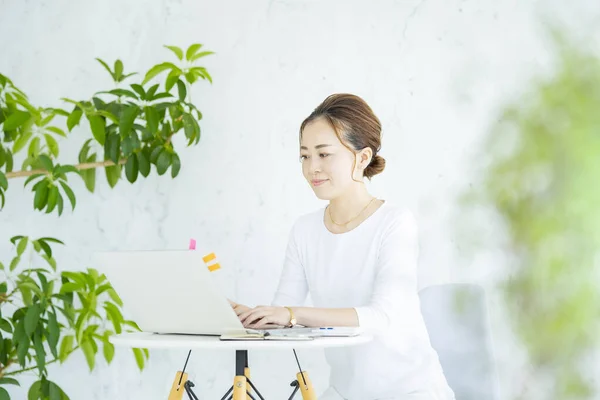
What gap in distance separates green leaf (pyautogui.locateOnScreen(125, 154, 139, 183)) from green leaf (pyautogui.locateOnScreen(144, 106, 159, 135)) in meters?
0.17

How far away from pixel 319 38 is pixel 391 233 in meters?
1.11

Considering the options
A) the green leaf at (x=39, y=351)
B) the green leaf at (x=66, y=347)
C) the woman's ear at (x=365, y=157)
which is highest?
the woman's ear at (x=365, y=157)

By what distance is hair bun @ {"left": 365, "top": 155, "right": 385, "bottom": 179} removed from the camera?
2182 millimetres

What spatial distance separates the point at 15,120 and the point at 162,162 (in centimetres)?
48

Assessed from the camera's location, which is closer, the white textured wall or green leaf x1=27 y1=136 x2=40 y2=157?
green leaf x1=27 y1=136 x2=40 y2=157

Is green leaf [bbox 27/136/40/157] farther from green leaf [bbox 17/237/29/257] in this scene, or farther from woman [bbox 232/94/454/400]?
woman [bbox 232/94/454/400]

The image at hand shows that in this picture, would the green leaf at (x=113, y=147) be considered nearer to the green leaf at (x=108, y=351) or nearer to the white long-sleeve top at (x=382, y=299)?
the green leaf at (x=108, y=351)

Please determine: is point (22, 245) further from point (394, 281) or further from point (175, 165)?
point (394, 281)

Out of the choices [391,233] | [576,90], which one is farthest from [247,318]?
[576,90]

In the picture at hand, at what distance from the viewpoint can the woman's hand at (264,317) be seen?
1.74 meters

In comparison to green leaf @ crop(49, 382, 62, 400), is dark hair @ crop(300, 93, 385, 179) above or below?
above

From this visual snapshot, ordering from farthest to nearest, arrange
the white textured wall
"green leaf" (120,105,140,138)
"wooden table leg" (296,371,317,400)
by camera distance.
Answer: the white textured wall → "green leaf" (120,105,140,138) → "wooden table leg" (296,371,317,400)

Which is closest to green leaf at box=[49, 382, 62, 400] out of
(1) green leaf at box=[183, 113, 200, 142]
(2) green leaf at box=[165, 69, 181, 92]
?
(1) green leaf at box=[183, 113, 200, 142]

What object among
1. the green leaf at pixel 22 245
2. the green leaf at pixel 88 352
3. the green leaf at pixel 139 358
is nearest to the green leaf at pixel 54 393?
the green leaf at pixel 88 352
